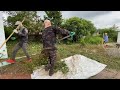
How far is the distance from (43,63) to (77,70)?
2.60ft

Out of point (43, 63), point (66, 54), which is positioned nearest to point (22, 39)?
point (43, 63)

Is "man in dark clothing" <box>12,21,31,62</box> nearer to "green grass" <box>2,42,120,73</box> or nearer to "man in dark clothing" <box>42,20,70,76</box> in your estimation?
"green grass" <box>2,42,120,73</box>

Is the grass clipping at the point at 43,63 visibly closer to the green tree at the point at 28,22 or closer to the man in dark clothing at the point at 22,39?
the man in dark clothing at the point at 22,39

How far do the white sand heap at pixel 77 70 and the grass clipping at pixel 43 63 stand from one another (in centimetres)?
8

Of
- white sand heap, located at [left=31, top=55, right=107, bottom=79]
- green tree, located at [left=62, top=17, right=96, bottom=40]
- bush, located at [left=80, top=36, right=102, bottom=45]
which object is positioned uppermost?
green tree, located at [left=62, top=17, right=96, bottom=40]

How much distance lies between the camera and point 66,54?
482 centimetres

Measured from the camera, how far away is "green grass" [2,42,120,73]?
13.6ft

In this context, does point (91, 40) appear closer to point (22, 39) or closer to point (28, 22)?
point (28, 22)

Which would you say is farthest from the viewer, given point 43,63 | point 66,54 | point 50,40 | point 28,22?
point 66,54

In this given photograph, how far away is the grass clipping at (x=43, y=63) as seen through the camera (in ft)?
12.2

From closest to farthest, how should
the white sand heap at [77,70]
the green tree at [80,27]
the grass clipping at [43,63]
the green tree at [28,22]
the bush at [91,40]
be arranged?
the white sand heap at [77,70], the grass clipping at [43,63], the green tree at [28,22], the green tree at [80,27], the bush at [91,40]

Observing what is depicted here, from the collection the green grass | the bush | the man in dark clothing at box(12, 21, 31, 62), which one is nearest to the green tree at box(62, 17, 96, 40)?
the bush

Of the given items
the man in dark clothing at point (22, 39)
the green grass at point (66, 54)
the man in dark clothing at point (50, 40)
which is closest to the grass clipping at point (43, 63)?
the green grass at point (66, 54)
